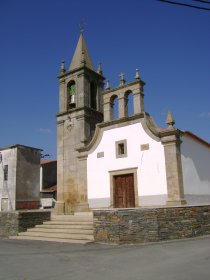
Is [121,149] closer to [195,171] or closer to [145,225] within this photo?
[195,171]

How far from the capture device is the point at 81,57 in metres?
22.1

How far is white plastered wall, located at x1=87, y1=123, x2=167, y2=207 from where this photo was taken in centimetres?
1522

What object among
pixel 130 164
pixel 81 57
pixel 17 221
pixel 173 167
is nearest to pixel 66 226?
pixel 17 221

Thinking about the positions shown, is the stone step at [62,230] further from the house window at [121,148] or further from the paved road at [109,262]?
the house window at [121,148]

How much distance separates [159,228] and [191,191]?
6107mm

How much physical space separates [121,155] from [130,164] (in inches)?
32.2

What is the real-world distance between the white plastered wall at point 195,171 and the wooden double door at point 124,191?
284 centimetres

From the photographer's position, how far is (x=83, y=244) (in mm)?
10602

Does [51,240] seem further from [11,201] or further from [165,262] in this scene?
[11,201]

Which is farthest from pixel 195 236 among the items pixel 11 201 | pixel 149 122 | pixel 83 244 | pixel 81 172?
pixel 11 201

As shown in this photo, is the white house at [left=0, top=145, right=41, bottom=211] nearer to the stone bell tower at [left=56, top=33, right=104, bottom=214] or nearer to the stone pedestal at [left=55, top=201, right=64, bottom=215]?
the stone bell tower at [left=56, top=33, right=104, bottom=214]

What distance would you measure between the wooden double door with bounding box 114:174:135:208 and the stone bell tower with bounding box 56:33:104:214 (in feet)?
6.59

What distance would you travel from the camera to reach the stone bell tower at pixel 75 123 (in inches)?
743

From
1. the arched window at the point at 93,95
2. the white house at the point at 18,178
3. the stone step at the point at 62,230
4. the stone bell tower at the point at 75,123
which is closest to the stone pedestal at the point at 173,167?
the stone step at the point at 62,230
